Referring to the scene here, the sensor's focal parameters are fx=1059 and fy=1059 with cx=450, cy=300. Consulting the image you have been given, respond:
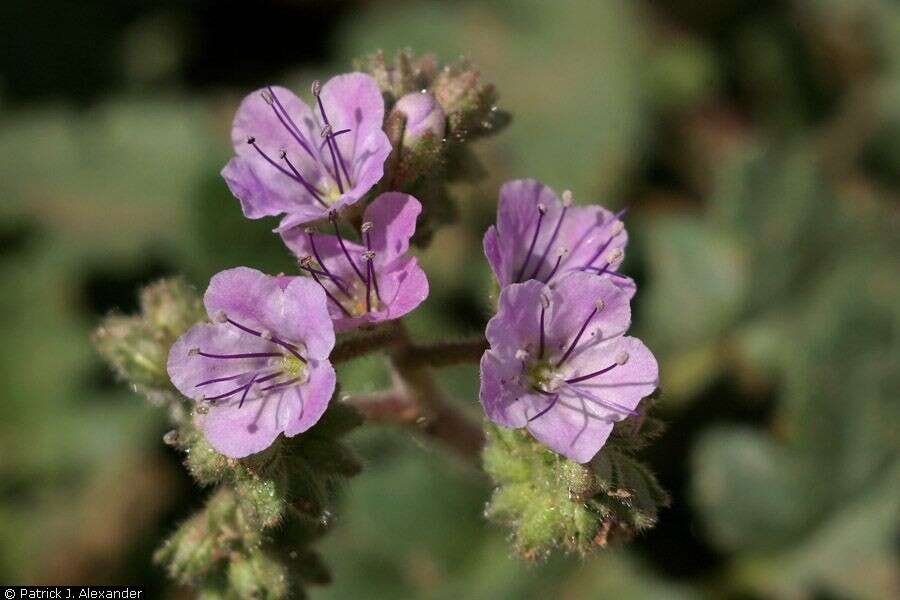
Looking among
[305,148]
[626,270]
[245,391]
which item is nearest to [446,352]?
[245,391]

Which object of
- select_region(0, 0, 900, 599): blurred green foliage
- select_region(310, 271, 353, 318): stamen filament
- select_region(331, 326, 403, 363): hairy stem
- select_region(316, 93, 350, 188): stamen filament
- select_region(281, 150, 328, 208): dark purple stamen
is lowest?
select_region(0, 0, 900, 599): blurred green foliage

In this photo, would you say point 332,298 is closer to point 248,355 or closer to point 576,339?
point 248,355

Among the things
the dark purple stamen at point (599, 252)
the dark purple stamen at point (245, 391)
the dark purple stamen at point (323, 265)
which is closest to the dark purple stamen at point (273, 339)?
the dark purple stamen at point (245, 391)

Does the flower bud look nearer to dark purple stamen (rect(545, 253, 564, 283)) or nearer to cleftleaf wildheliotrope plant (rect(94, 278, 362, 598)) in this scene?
dark purple stamen (rect(545, 253, 564, 283))

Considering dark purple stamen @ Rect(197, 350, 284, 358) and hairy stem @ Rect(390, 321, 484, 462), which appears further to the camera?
hairy stem @ Rect(390, 321, 484, 462)

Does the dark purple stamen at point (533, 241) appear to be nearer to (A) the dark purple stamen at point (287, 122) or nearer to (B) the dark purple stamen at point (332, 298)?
(B) the dark purple stamen at point (332, 298)

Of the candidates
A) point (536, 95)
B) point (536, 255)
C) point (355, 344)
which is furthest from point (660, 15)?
point (355, 344)

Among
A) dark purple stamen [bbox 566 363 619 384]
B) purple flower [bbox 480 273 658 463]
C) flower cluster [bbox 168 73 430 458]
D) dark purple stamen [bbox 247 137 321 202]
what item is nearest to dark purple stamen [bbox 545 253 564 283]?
purple flower [bbox 480 273 658 463]
